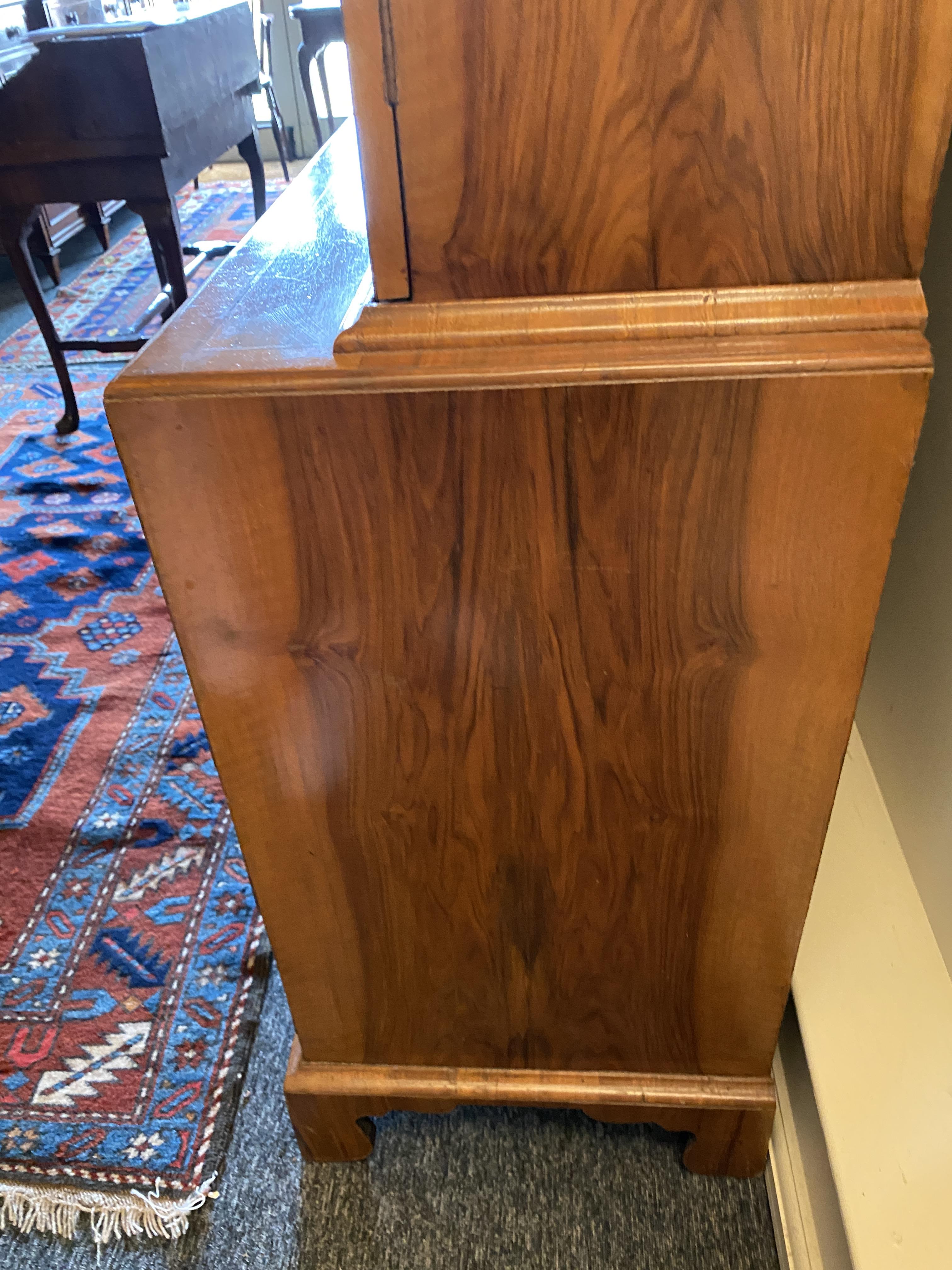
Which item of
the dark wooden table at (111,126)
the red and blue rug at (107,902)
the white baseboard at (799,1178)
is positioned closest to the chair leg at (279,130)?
the dark wooden table at (111,126)

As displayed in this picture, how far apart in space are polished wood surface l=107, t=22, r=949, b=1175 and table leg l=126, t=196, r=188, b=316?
1.34 m

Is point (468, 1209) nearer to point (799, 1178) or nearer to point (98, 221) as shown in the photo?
point (799, 1178)

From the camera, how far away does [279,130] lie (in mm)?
3863

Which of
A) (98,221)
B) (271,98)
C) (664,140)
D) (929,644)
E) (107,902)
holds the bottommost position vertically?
(107,902)

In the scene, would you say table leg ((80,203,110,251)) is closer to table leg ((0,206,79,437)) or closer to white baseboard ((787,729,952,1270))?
table leg ((0,206,79,437))

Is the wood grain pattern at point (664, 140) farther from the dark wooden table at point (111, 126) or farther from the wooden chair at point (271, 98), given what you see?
the wooden chair at point (271, 98)

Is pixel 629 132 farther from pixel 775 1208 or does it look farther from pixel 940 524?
pixel 775 1208

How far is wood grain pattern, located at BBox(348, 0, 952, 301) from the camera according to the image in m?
0.44

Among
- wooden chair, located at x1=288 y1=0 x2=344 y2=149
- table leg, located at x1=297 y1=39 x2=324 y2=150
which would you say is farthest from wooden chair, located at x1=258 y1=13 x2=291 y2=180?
wooden chair, located at x1=288 y1=0 x2=344 y2=149

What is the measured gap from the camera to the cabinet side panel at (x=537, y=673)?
0.53 meters

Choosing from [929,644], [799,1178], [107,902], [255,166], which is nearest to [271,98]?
[255,166]

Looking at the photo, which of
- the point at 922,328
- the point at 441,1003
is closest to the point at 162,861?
the point at 441,1003

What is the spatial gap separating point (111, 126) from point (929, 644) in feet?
6.08

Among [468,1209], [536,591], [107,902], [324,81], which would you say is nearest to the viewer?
[536,591]
